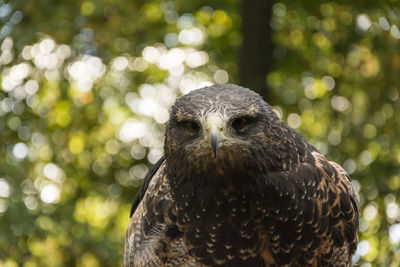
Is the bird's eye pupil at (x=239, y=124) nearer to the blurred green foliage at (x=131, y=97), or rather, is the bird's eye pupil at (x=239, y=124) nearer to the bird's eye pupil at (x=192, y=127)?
the bird's eye pupil at (x=192, y=127)

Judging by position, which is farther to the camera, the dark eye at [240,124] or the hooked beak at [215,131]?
the dark eye at [240,124]

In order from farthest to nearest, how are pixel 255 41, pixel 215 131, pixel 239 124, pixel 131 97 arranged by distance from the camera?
pixel 131 97, pixel 255 41, pixel 239 124, pixel 215 131

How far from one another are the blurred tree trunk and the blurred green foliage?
1.24 feet

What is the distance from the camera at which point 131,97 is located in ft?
32.4

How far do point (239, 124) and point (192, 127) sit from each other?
28 centimetres

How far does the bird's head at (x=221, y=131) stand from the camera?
3516 mm

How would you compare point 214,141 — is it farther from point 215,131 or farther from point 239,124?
point 239,124

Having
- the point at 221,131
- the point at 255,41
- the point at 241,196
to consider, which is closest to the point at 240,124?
the point at 221,131

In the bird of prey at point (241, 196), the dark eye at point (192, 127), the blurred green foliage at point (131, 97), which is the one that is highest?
the dark eye at point (192, 127)

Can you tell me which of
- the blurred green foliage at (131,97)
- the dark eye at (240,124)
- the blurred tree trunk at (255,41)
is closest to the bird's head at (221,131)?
the dark eye at (240,124)

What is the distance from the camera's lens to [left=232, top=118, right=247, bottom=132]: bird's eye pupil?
360 centimetres

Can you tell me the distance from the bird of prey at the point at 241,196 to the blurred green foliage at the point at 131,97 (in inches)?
60.1

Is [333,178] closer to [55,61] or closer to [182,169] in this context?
[182,169]

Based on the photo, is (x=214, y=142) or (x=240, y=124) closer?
(x=214, y=142)
